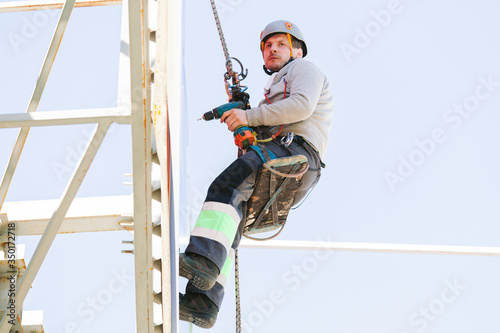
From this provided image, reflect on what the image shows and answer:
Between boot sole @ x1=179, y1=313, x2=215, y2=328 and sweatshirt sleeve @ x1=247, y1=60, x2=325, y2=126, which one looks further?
sweatshirt sleeve @ x1=247, y1=60, x2=325, y2=126

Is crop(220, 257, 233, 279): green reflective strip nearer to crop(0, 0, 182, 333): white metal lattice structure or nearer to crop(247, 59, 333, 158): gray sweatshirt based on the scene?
crop(0, 0, 182, 333): white metal lattice structure

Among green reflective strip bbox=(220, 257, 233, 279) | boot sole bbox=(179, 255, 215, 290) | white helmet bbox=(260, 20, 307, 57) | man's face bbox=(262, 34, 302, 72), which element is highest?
white helmet bbox=(260, 20, 307, 57)

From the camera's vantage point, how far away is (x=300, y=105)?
207 inches

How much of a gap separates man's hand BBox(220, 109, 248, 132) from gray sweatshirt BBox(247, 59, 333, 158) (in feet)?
0.11

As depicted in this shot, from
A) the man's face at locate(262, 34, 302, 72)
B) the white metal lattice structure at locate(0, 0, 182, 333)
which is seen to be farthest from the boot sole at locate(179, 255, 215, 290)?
the man's face at locate(262, 34, 302, 72)

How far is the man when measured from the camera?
14.7ft

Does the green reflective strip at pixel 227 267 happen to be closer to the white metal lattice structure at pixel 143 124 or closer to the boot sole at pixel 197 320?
the boot sole at pixel 197 320

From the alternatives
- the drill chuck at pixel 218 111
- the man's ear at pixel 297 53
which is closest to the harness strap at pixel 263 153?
the drill chuck at pixel 218 111

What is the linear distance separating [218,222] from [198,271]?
356 millimetres

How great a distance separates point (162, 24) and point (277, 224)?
Result: 2083mm

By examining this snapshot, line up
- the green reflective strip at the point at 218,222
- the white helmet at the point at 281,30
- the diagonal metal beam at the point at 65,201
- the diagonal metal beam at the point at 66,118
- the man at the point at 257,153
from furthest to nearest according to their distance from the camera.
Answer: the white helmet at the point at 281,30, the green reflective strip at the point at 218,222, the man at the point at 257,153, the diagonal metal beam at the point at 65,201, the diagonal metal beam at the point at 66,118

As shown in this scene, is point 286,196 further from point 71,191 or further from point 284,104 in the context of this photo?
point 71,191

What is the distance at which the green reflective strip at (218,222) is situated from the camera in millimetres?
4590

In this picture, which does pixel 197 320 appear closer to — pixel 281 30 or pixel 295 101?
pixel 295 101
